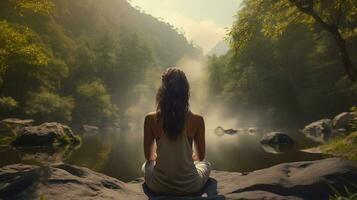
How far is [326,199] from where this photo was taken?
678 cm

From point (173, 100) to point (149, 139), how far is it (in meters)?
1.03

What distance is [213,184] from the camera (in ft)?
26.9

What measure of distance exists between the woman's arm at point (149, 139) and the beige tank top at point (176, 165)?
10.1 inches

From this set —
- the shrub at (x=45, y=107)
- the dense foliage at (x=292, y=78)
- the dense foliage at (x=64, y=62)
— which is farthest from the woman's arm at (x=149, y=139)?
the shrub at (x=45, y=107)

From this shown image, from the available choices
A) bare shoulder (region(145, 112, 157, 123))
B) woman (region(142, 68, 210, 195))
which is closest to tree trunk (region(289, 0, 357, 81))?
woman (region(142, 68, 210, 195))

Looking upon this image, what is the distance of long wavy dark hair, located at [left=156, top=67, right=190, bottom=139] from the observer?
6.93 m

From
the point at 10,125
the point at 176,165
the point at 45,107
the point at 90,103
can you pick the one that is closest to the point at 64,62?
the point at 45,107

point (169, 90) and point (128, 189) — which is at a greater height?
point (169, 90)

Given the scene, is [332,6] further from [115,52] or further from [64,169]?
[115,52]

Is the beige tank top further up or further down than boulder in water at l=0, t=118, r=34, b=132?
further down

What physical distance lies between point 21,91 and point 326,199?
50085 mm

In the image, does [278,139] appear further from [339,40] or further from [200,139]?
[200,139]

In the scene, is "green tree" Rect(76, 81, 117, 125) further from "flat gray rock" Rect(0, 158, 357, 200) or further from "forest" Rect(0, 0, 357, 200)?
"flat gray rock" Rect(0, 158, 357, 200)

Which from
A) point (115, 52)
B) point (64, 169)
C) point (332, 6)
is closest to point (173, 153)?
point (64, 169)
